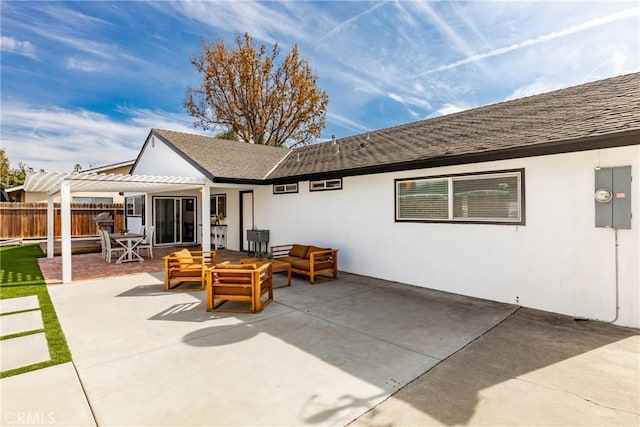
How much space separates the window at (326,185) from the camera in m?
9.49

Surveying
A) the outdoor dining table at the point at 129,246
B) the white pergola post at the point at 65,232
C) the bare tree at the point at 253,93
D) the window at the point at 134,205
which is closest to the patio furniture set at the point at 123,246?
the outdoor dining table at the point at 129,246

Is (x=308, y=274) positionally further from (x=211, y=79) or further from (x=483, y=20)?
(x=211, y=79)

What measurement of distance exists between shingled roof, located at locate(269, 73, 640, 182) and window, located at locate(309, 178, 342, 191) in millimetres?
444

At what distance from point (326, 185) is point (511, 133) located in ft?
16.7

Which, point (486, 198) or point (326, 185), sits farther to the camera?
point (326, 185)

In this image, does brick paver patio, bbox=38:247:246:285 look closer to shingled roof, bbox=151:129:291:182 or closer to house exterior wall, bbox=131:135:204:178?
shingled roof, bbox=151:129:291:182

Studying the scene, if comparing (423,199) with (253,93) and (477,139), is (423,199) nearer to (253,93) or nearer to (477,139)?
(477,139)

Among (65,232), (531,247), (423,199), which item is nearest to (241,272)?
(423,199)

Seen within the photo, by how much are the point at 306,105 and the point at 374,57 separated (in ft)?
40.6

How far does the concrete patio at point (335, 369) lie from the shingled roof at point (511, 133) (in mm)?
2847

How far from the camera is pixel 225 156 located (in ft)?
41.0

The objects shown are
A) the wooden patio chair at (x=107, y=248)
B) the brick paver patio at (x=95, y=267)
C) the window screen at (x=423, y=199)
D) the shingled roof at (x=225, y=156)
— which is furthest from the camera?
the wooden patio chair at (x=107, y=248)

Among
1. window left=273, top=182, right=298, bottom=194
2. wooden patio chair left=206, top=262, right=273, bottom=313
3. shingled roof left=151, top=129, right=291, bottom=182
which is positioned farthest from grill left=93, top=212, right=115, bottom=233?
wooden patio chair left=206, top=262, right=273, bottom=313

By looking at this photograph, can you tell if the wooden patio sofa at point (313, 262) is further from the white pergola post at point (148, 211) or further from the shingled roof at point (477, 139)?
the white pergola post at point (148, 211)
